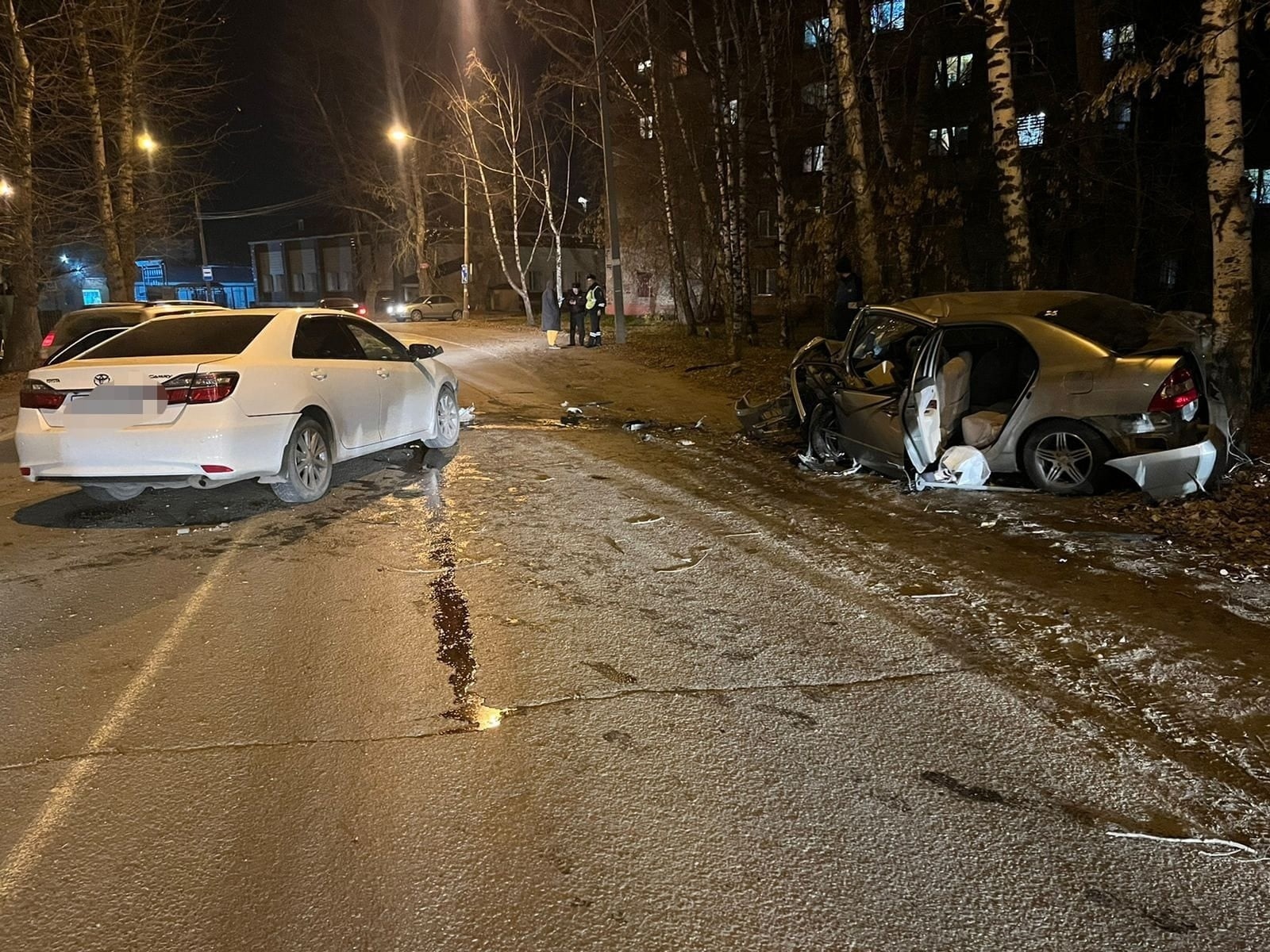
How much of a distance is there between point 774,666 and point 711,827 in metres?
1.41

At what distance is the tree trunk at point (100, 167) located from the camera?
800 inches

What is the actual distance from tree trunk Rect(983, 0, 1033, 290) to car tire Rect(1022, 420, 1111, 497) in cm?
475

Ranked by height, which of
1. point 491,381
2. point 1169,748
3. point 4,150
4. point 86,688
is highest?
point 4,150

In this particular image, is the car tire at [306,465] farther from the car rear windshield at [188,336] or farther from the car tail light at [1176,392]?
the car tail light at [1176,392]

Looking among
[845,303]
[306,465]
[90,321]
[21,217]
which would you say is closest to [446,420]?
[306,465]

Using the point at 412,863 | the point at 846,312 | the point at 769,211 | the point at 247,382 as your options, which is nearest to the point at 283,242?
the point at 769,211

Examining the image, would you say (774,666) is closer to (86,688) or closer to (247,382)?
(86,688)

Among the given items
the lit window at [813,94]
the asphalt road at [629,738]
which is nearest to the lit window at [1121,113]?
the lit window at [813,94]

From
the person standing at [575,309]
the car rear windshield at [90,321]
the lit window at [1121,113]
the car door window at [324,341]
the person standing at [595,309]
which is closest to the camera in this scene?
the car door window at [324,341]

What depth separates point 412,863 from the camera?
2.99 m

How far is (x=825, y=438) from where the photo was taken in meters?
9.02

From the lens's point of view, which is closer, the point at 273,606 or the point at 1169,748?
the point at 1169,748

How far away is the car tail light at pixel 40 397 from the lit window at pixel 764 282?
32.1 meters

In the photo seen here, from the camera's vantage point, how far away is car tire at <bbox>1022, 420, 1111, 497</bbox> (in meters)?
6.93
